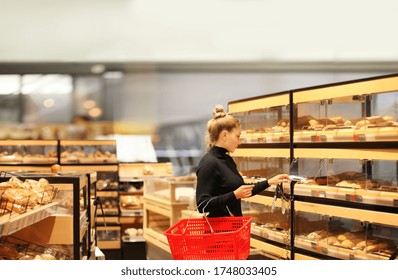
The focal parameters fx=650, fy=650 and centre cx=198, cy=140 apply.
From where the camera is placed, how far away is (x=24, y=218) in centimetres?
261

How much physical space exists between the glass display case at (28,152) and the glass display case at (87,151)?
107mm

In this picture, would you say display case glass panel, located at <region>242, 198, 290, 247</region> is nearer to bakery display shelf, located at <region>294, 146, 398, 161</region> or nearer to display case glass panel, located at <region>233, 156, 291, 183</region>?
display case glass panel, located at <region>233, 156, 291, 183</region>

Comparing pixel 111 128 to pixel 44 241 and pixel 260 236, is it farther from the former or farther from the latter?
pixel 44 241

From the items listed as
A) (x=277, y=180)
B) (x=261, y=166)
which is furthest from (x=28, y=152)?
(x=277, y=180)

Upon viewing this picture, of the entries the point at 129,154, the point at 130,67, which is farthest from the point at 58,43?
the point at 129,154

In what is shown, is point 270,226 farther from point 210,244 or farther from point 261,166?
point 210,244

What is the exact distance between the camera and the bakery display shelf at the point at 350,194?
3.24 m

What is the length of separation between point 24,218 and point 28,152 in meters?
4.50

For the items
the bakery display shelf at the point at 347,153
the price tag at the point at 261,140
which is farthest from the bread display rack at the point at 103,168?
the bakery display shelf at the point at 347,153

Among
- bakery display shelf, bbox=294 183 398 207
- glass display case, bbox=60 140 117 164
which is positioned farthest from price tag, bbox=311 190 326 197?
glass display case, bbox=60 140 117 164

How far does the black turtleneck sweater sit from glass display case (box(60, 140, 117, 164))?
13.6ft

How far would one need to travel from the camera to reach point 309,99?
3.87 metres

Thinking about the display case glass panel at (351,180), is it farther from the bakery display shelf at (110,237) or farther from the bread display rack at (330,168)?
the bakery display shelf at (110,237)

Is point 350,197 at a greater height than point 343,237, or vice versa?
point 350,197
